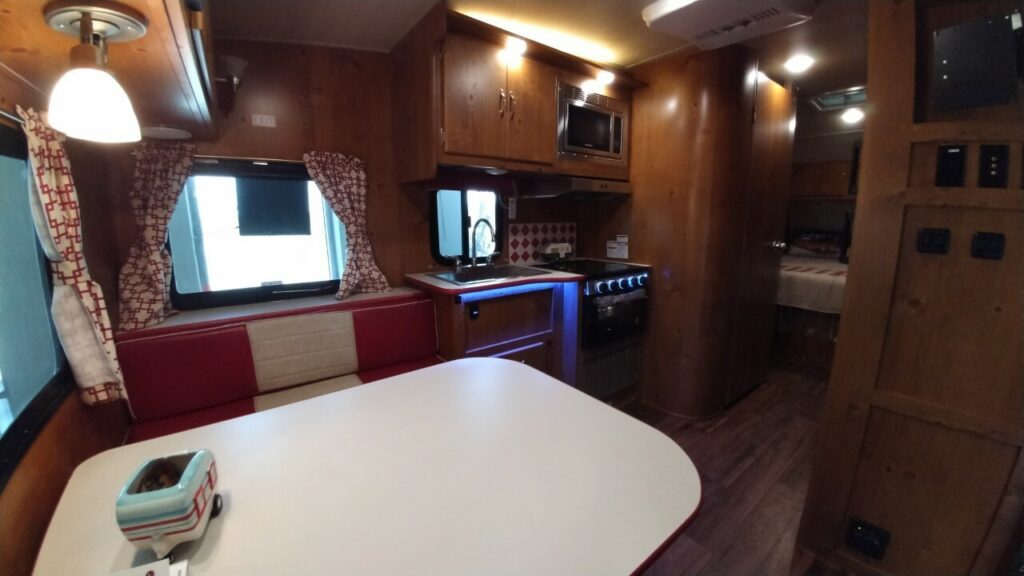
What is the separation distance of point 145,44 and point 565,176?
2063mm

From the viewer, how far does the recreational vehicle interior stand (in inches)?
28.2

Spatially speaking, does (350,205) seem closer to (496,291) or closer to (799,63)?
(496,291)

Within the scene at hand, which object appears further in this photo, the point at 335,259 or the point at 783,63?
the point at 783,63

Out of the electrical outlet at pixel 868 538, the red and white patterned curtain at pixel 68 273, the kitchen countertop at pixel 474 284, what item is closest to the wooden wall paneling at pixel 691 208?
the kitchen countertop at pixel 474 284

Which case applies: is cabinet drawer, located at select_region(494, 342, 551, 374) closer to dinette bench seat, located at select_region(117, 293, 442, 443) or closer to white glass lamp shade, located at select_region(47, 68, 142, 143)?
dinette bench seat, located at select_region(117, 293, 442, 443)

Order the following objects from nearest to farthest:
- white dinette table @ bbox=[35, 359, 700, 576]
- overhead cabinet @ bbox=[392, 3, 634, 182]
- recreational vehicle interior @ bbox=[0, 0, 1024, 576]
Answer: white dinette table @ bbox=[35, 359, 700, 576] < recreational vehicle interior @ bbox=[0, 0, 1024, 576] < overhead cabinet @ bbox=[392, 3, 634, 182]

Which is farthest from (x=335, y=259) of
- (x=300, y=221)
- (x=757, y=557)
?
(x=757, y=557)

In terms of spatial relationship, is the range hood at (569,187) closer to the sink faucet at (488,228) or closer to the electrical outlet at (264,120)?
the sink faucet at (488,228)

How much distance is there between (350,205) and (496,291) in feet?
3.24

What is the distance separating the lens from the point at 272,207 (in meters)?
2.09

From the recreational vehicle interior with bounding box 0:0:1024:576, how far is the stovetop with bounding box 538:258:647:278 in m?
0.06

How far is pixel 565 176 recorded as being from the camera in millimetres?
2539

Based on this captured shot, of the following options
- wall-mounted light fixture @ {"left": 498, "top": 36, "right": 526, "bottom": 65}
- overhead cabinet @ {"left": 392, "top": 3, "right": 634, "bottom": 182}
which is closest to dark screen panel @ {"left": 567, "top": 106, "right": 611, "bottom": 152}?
overhead cabinet @ {"left": 392, "top": 3, "right": 634, "bottom": 182}

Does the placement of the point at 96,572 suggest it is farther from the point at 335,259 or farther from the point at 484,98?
the point at 484,98
